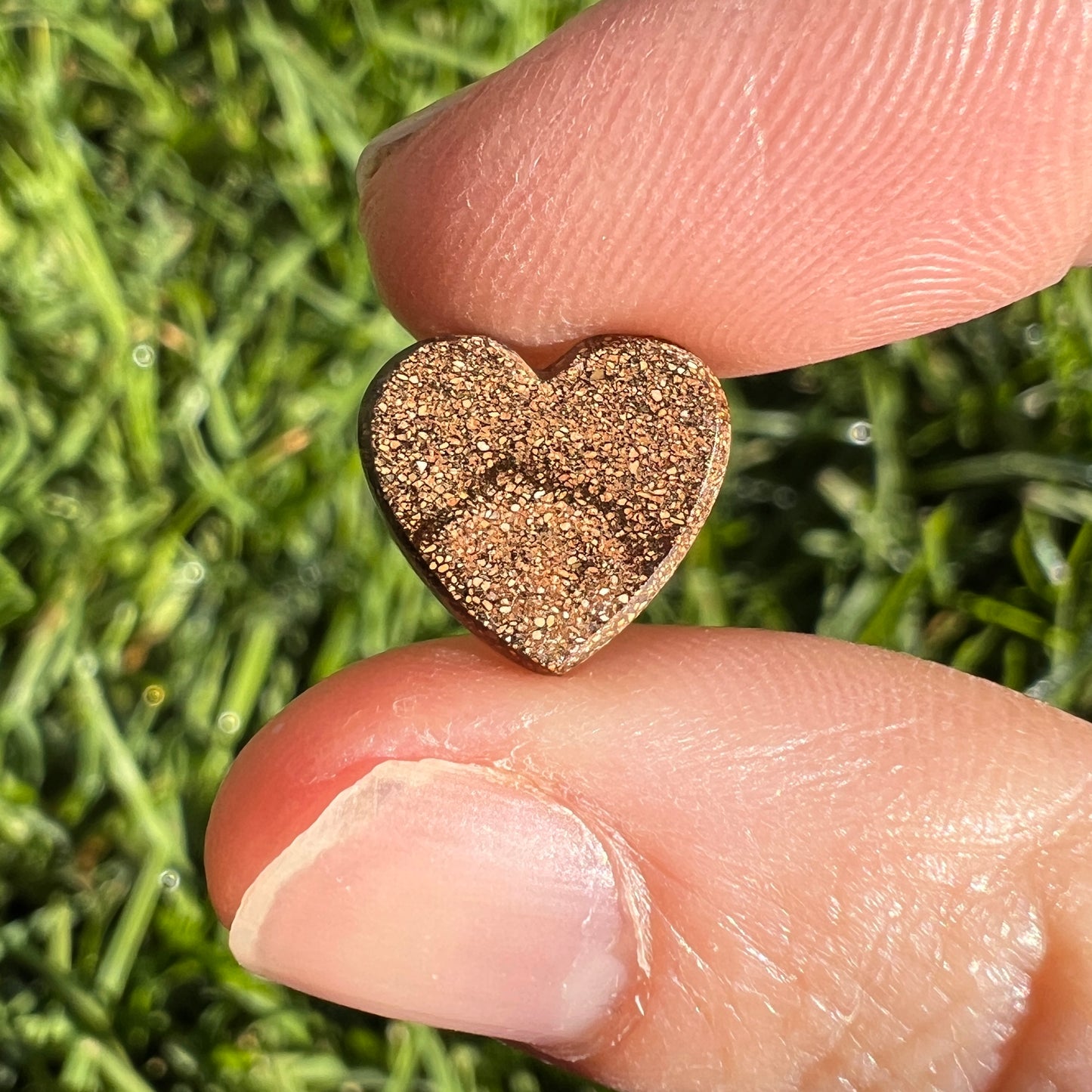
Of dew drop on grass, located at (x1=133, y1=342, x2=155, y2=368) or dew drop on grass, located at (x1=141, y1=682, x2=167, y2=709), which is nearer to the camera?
dew drop on grass, located at (x1=141, y1=682, x2=167, y2=709)

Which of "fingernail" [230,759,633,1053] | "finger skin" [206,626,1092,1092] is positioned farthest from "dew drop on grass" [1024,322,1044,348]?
"fingernail" [230,759,633,1053]

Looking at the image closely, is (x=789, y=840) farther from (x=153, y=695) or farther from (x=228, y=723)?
(x=153, y=695)

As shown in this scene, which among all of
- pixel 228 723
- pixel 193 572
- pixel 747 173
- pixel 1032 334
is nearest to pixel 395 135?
pixel 747 173

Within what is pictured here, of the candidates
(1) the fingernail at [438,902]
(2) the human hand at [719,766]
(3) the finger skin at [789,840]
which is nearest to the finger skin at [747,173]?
(2) the human hand at [719,766]

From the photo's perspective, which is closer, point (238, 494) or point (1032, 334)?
point (238, 494)

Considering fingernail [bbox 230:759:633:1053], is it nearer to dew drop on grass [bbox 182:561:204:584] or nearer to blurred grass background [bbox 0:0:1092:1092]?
blurred grass background [bbox 0:0:1092:1092]

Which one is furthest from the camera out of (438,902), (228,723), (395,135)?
(228,723)

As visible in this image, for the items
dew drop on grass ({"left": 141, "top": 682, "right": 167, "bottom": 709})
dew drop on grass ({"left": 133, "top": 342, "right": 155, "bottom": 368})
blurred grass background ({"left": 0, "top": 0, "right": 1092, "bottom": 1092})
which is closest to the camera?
blurred grass background ({"left": 0, "top": 0, "right": 1092, "bottom": 1092})
